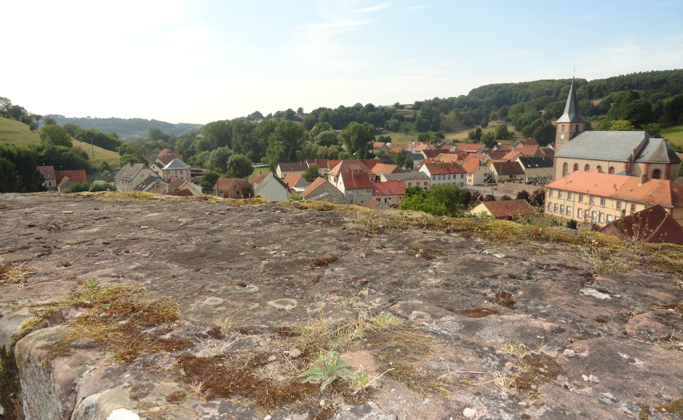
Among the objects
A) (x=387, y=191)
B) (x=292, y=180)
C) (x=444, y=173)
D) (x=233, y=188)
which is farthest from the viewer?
(x=292, y=180)

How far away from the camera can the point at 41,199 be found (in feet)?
20.3

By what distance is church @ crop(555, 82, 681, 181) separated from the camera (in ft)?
160

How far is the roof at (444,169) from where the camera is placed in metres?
69.1

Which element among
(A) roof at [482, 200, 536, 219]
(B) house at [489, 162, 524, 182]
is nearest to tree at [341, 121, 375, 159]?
(B) house at [489, 162, 524, 182]

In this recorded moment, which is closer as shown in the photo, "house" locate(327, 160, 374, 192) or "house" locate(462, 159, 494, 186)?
"house" locate(327, 160, 374, 192)

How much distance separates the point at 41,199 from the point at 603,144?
6501 cm

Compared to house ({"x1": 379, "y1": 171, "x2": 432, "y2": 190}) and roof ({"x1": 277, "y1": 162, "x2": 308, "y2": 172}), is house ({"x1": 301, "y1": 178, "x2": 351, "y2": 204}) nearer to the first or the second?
house ({"x1": 379, "y1": 171, "x2": 432, "y2": 190})

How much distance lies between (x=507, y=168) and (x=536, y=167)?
7031mm

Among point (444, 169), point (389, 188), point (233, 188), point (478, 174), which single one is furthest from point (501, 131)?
point (233, 188)

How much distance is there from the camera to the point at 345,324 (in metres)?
2.23

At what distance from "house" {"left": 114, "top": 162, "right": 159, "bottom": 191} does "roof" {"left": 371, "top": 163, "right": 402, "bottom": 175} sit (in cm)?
3741

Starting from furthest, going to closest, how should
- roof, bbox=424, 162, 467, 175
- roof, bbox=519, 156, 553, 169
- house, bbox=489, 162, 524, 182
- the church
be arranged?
1. roof, bbox=519, 156, 553, 169
2. house, bbox=489, 162, 524, 182
3. roof, bbox=424, 162, 467, 175
4. the church

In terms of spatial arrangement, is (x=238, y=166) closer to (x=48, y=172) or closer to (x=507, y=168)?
(x=48, y=172)

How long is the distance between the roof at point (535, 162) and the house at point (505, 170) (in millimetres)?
1783
